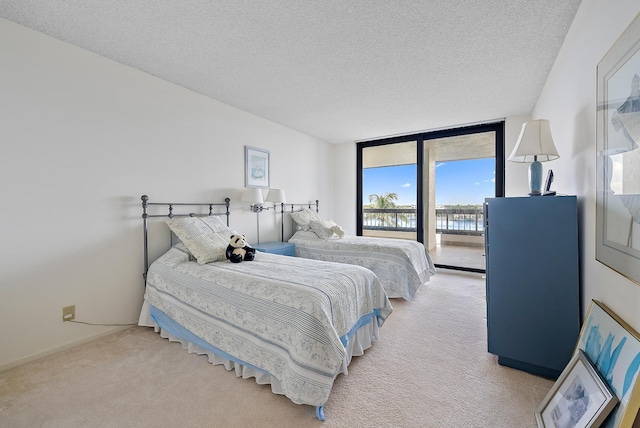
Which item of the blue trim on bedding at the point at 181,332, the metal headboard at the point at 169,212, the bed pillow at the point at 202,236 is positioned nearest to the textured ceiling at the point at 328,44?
the metal headboard at the point at 169,212

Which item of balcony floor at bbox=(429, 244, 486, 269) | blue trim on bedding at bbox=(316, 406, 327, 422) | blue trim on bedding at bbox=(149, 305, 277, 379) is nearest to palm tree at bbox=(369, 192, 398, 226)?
balcony floor at bbox=(429, 244, 486, 269)

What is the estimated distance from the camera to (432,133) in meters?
4.62

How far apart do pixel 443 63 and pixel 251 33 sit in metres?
1.73

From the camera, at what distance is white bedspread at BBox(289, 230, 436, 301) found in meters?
3.23

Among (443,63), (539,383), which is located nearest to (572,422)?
(539,383)

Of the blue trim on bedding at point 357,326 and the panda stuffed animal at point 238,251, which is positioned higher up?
the panda stuffed animal at point 238,251

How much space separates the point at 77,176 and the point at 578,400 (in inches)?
140

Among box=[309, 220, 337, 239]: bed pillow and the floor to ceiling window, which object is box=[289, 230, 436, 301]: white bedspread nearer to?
box=[309, 220, 337, 239]: bed pillow

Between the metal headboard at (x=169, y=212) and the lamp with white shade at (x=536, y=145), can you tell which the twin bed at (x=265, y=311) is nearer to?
the metal headboard at (x=169, y=212)

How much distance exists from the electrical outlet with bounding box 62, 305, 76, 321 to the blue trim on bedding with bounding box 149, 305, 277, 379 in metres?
0.55

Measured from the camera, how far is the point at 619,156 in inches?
45.5

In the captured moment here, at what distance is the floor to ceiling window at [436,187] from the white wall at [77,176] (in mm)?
3594

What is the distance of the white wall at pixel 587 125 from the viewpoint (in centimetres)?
120

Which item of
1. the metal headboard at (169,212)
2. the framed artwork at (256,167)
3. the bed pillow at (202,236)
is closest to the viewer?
the bed pillow at (202,236)
